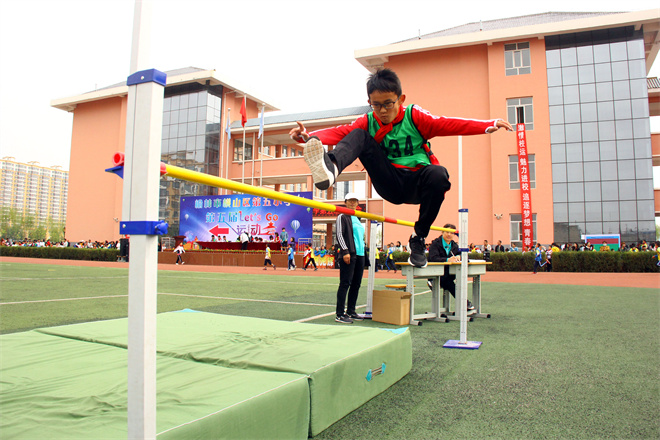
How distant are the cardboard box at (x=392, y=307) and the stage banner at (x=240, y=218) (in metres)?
16.8

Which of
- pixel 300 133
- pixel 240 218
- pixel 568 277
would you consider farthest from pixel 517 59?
pixel 300 133

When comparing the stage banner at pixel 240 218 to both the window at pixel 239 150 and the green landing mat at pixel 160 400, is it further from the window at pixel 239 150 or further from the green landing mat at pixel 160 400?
the green landing mat at pixel 160 400

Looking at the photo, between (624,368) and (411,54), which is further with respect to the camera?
(411,54)

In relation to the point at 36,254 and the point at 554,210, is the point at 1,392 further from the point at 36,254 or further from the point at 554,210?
the point at 36,254

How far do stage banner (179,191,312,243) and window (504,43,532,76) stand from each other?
13188mm

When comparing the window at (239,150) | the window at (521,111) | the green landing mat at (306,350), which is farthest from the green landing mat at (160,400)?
the window at (239,150)

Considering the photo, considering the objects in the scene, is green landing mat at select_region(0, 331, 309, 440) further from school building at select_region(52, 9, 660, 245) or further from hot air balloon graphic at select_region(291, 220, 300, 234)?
hot air balloon graphic at select_region(291, 220, 300, 234)

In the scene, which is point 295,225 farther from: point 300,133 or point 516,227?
point 300,133

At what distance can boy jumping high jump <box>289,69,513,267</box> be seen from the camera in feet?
9.56

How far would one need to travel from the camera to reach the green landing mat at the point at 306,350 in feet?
7.22

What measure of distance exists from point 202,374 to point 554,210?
2367 cm

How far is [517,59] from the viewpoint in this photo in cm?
2356

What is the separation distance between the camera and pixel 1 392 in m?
1.96

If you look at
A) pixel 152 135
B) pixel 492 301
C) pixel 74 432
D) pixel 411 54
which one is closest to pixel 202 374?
pixel 74 432
